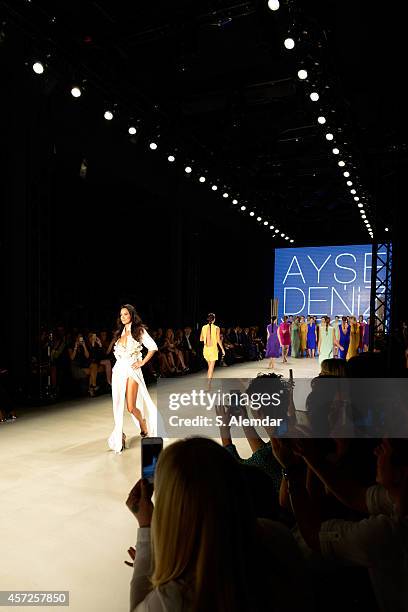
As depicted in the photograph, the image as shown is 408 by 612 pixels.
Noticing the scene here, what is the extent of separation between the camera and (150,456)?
1.49 m

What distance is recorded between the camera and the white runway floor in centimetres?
236

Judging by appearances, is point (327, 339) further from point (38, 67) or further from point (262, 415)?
point (262, 415)

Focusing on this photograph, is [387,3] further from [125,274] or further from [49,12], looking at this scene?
[125,274]

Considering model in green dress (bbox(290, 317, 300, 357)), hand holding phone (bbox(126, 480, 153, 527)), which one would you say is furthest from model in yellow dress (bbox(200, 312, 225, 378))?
hand holding phone (bbox(126, 480, 153, 527))

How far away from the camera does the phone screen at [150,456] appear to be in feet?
→ 4.80

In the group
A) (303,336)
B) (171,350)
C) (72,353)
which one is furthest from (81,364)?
(303,336)

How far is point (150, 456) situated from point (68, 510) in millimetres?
2071

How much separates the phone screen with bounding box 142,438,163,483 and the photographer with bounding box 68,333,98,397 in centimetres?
599

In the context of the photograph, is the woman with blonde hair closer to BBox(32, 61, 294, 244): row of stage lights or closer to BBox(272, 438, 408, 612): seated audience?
BBox(272, 438, 408, 612): seated audience

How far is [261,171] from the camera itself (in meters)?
11.7

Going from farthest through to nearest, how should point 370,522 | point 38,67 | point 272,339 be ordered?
point 272,339
point 38,67
point 370,522

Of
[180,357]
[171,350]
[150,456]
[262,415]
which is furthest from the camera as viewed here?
[180,357]

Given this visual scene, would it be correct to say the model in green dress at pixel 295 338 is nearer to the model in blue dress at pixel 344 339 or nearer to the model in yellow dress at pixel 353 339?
the model in blue dress at pixel 344 339

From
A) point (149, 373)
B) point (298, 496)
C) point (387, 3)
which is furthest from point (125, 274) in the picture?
point (298, 496)
